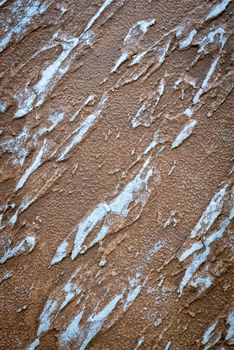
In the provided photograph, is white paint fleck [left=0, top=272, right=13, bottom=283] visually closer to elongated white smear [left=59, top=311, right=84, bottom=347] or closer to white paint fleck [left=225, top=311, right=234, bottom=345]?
elongated white smear [left=59, top=311, right=84, bottom=347]

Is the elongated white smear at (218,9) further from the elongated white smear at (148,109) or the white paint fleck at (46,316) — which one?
the white paint fleck at (46,316)

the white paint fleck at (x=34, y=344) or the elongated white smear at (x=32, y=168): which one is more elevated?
the elongated white smear at (x=32, y=168)

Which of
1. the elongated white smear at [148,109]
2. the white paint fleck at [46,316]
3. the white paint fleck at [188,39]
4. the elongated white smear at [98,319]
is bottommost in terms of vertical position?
the elongated white smear at [98,319]

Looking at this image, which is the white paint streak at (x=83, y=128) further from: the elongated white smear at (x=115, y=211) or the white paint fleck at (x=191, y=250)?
the white paint fleck at (x=191, y=250)

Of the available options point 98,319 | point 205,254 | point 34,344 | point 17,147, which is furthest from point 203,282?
point 17,147

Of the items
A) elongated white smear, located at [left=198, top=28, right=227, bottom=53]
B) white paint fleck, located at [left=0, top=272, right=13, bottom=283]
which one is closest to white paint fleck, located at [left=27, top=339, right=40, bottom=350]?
white paint fleck, located at [left=0, top=272, right=13, bottom=283]

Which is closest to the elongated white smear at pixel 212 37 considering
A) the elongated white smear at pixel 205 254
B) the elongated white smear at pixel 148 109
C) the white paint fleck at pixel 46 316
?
the elongated white smear at pixel 148 109

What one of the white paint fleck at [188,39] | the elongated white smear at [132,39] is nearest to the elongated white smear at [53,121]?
the elongated white smear at [132,39]

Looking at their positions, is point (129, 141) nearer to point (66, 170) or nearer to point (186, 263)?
point (66, 170)
